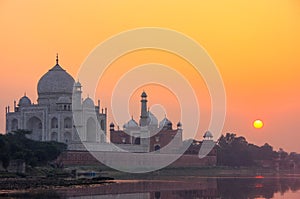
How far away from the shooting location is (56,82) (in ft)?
197

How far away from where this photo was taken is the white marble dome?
2363 inches

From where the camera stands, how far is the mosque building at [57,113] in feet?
191

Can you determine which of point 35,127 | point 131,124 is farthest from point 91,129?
point 131,124

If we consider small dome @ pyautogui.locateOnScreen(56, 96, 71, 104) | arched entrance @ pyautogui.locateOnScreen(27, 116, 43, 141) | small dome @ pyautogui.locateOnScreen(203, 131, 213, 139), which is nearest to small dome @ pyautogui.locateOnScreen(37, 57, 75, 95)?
small dome @ pyautogui.locateOnScreen(56, 96, 71, 104)

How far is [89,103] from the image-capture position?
5962 cm

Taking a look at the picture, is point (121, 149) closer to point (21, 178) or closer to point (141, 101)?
point (141, 101)

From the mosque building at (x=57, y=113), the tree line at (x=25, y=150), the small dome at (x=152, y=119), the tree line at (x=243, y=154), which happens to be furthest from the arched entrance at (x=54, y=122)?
the tree line at (x=243, y=154)

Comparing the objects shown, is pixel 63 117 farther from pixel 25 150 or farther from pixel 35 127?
pixel 25 150

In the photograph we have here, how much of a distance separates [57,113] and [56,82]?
9.15ft

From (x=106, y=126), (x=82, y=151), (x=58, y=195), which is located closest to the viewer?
(x=58, y=195)

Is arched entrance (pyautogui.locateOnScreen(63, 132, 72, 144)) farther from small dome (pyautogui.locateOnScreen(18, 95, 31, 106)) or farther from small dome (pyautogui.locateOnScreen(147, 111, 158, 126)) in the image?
small dome (pyautogui.locateOnScreen(147, 111, 158, 126))

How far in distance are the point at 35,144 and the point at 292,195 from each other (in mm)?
19336

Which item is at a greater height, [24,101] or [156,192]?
[24,101]

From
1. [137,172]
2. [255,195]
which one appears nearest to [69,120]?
[137,172]
